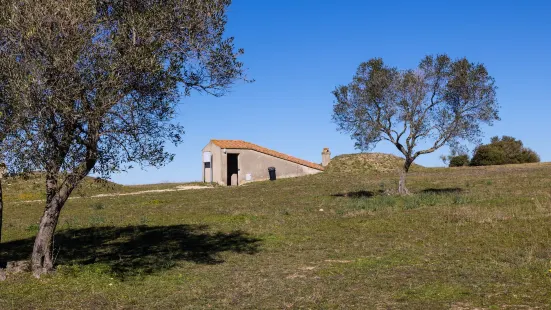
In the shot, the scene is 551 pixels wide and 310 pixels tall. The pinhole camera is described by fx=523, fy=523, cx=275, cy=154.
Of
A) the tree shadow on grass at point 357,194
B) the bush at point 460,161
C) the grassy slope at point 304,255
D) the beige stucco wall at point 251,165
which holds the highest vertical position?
the bush at point 460,161

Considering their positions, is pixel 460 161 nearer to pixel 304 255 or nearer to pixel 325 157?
pixel 325 157

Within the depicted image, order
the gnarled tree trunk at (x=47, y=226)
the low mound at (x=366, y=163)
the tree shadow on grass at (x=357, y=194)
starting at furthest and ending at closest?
the low mound at (x=366, y=163)
the tree shadow on grass at (x=357, y=194)
the gnarled tree trunk at (x=47, y=226)

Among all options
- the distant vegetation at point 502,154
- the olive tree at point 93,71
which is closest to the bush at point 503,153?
the distant vegetation at point 502,154

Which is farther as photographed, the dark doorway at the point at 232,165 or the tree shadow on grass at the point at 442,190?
the dark doorway at the point at 232,165

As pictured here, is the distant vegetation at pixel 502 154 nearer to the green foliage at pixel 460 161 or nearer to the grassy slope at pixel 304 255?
the green foliage at pixel 460 161

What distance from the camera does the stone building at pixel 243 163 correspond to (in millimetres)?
60891

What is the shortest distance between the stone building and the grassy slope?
91.3 feet

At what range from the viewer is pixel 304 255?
1731 centimetres

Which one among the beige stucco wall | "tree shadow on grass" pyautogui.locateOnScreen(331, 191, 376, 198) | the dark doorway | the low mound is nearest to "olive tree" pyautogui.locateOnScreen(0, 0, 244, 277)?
"tree shadow on grass" pyautogui.locateOnScreen(331, 191, 376, 198)

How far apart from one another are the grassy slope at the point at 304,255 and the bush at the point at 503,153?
40.0 meters

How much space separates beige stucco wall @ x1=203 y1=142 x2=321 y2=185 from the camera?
60.6 meters

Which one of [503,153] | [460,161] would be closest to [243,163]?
[460,161]

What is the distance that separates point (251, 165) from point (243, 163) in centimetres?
104

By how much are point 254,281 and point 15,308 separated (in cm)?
563
